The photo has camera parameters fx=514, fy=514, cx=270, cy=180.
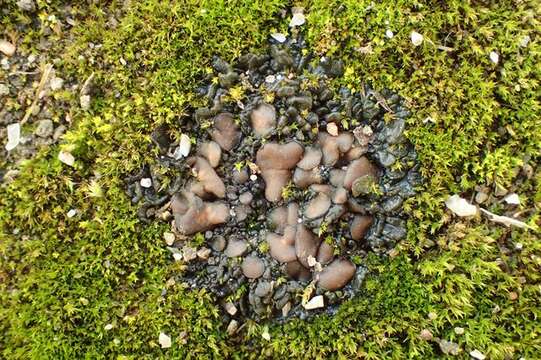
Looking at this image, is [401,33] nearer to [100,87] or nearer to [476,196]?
[476,196]

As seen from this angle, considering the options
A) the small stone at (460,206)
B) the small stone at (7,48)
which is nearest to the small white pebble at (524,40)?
the small stone at (460,206)

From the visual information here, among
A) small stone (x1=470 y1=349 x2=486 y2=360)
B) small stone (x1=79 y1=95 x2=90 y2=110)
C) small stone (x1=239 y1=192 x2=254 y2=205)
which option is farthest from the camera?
small stone (x1=79 y1=95 x2=90 y2=110)

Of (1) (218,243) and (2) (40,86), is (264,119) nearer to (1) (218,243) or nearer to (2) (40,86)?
(1) (218,243)

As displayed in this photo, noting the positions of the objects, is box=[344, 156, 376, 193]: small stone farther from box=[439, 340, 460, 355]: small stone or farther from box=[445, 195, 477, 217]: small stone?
box=[439, 340, 460, 355]: small stone

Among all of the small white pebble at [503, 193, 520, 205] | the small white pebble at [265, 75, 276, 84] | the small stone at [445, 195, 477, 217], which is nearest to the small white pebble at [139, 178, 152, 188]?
the small white pebble at [265, 75, 276, 84]

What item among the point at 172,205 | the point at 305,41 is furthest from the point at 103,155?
the point at 305,41

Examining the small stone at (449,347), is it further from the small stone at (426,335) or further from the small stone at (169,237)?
the small stone at (169,237)

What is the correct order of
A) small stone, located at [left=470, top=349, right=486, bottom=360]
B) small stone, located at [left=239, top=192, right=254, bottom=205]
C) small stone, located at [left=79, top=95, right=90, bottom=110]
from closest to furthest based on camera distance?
small stone, located at [left=470, top=349, right=486, bottom=360] → small stone, located at [left=239, top=192, right=254, bottom=205] → small stone, located at [left=79, top=95, right=90, bottom=110]
